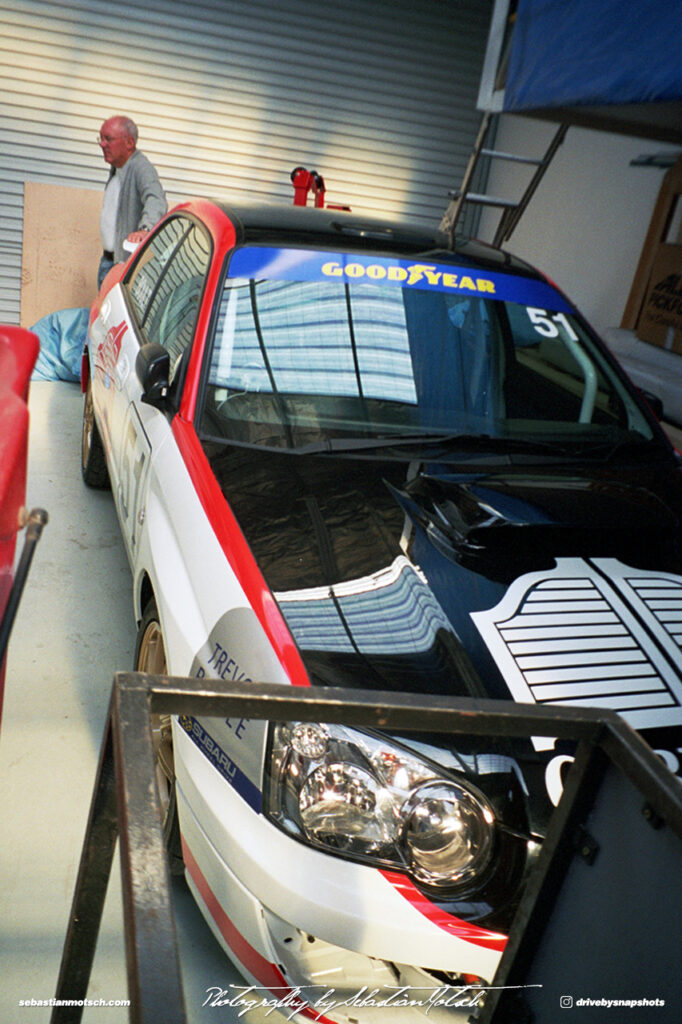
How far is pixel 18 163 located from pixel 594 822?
7413mm

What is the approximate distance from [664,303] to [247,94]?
4.34m

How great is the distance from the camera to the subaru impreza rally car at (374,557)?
4.78ft

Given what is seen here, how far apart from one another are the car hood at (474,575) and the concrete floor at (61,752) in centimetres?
76

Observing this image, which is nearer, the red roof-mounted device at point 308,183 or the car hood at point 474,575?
the car hood at point 474,575

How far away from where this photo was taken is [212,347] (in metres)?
2.46

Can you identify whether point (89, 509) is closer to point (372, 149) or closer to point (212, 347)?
point (212, 347)

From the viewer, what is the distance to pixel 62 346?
631 cm

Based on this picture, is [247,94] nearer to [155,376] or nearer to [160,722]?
[155,376]

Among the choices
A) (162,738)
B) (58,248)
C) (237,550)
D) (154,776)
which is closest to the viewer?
(154,776)

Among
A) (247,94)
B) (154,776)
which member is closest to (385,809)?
(154,776)

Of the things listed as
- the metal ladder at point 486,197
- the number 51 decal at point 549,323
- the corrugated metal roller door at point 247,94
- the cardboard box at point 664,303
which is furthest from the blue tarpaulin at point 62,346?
the number 51 decal at point 549,323

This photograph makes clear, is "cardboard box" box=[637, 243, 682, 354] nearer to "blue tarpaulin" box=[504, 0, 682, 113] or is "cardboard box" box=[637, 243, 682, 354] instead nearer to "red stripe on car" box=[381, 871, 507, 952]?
"blue tarpaulin" box=[504, 0, 682, 113]

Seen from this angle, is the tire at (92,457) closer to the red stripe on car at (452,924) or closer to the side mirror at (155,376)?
the side mirror at (155,376)

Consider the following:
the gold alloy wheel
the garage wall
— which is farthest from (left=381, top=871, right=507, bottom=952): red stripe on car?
the garage wall
